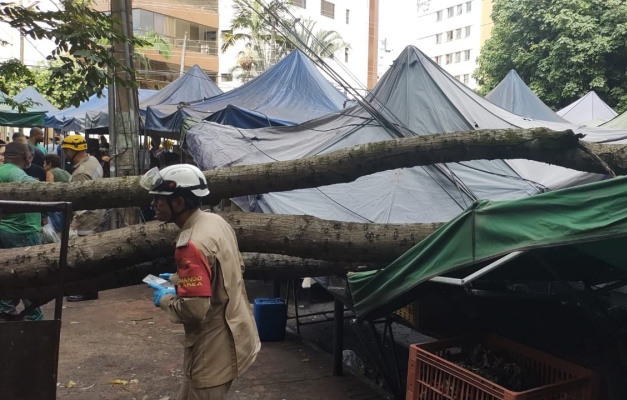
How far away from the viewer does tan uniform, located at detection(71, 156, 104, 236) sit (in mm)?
7426

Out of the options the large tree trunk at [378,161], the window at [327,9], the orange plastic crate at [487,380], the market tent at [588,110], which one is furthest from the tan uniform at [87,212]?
the window at [327,9]

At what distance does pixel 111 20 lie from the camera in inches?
192

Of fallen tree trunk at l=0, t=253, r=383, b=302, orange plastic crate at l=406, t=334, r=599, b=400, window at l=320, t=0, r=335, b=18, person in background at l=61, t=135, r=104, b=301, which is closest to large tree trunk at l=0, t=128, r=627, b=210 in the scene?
fallen tree trunk at l=0, t=253, r=383, b=302

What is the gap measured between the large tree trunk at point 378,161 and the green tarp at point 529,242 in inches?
41.1

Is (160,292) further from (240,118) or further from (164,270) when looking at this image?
(240,118)

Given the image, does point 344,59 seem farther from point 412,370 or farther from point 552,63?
point 412,370

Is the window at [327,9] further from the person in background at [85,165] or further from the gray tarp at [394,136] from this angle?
the person in background at [85,165]

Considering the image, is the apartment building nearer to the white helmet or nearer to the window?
A: the window

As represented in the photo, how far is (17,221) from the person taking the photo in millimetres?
5609

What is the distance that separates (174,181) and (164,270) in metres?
1.98

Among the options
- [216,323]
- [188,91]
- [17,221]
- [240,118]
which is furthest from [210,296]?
[188,91]

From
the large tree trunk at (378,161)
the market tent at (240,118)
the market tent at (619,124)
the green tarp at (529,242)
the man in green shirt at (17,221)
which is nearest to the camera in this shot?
the green tarp at (529,242)

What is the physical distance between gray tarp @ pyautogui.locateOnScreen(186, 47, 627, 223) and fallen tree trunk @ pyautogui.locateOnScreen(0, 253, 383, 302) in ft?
3.09

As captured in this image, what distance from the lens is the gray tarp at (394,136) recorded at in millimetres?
6090
